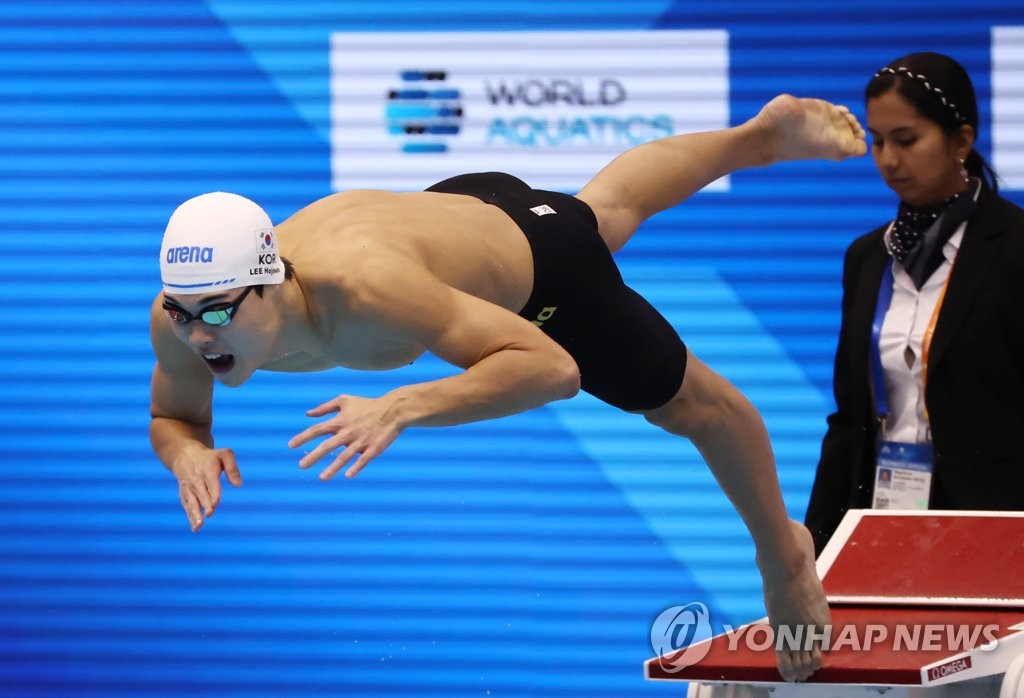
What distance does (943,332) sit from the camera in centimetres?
409

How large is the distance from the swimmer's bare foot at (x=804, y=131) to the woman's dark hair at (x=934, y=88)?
0.19 m

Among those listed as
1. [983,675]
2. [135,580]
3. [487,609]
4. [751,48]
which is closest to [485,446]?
[487,609]

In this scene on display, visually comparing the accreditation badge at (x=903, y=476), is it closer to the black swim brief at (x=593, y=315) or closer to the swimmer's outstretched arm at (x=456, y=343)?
the black swim brief at (x=593, y=315)

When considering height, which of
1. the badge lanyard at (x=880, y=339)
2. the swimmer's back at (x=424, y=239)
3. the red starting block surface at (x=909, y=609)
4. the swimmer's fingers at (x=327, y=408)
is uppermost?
the swimmer's back at (x=424, y=239)

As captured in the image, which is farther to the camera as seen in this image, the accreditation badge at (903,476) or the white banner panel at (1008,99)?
the white banner panel at (1008,99)

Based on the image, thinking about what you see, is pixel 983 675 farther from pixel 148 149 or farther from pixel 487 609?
pixel 148 149

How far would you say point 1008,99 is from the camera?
6008 millimetres

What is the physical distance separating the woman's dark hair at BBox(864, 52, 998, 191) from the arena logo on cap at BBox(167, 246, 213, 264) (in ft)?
7.31

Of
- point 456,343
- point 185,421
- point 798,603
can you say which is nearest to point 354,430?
point 456,343

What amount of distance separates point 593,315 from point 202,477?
3.61 feet

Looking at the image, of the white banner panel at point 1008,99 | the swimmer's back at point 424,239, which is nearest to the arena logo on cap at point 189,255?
the swimmer's back at point 424,239

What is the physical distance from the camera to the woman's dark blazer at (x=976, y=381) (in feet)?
13.2

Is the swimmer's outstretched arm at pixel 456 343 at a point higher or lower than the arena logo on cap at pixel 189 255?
lower

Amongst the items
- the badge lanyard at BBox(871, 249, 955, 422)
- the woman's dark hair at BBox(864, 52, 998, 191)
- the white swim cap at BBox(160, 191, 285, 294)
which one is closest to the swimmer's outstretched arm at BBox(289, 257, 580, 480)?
the white swim cap at BBox(160, 191, 285, 294)
